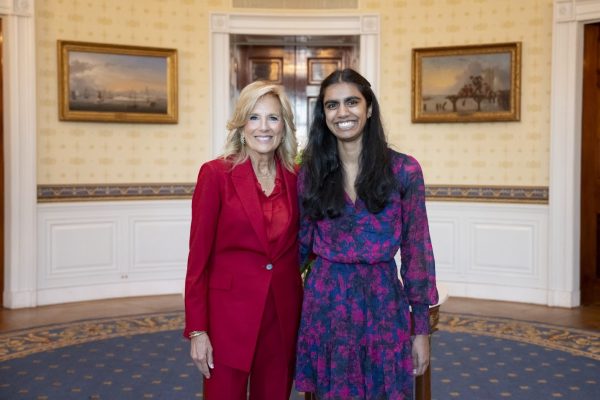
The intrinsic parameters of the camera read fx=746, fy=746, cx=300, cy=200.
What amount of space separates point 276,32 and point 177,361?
424 cm

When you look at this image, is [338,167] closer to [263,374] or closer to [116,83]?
[263,374]

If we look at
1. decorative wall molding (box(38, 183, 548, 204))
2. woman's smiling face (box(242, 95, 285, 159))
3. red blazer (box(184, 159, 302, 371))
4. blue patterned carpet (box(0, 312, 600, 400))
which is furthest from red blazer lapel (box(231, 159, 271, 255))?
decorative wall molding (box(38, 183, 548, 204))

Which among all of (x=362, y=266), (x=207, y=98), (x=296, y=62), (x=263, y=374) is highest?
(x=296, y=62)

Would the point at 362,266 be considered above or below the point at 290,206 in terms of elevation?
below

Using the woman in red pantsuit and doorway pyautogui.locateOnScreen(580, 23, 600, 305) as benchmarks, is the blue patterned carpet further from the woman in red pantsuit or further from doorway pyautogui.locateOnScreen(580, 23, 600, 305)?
the woman in red pantsuit

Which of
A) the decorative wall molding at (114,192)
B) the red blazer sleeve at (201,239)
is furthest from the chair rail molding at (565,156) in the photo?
the red blazer sleeve at (201,239)

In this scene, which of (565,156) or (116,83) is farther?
(116,83)

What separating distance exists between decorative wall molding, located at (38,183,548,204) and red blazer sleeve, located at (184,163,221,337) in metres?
5.39

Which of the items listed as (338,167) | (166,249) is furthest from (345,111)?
(166,249)

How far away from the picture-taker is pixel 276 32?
8.39 meters

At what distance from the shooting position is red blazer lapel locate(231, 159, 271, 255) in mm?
2691

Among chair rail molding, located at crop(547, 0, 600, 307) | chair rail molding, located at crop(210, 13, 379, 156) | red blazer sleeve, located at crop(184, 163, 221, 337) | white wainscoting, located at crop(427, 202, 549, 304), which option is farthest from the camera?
chair rail molding, located at crop(210, 13, 379, 156)

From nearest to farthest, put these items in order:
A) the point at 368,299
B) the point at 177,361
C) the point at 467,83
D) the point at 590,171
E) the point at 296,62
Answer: the point at 368,299
the point at 177,361
the point at 590,171
the point at 467,83
the point at 296,62

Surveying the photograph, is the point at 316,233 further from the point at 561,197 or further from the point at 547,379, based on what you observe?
the point at 561,197
